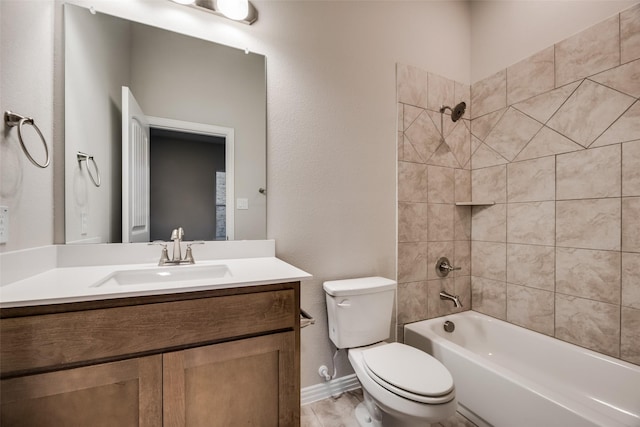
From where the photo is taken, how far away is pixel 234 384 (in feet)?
3.07

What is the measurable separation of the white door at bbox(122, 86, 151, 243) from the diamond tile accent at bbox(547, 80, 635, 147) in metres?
2.30

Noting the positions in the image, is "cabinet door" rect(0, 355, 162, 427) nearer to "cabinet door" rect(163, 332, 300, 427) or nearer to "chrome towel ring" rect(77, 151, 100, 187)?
"cabinet door" rect(163, 332, 300, 427)

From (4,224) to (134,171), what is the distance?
0.50 metres

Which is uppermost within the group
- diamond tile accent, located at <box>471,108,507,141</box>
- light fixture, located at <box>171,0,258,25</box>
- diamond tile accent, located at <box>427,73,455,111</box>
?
light fixture, located at <box>171,0,258,25</box>

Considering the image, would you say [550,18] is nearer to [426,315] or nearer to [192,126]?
[426,315]

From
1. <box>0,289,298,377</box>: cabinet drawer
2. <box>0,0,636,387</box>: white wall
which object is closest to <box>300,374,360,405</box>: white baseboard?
<box>0,0,636,387</box>: white wall

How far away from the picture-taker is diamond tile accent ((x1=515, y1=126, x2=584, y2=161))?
1603mm

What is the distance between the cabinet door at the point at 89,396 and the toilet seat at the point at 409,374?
0.85 metres

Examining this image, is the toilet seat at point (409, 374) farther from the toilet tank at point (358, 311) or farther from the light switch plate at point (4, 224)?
the light switch plate at point (4, 224)

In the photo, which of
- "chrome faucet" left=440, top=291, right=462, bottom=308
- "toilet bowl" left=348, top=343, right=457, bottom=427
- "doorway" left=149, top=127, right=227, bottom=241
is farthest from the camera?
"chrome faucet" left=440, top=291, right=462, bottom=308

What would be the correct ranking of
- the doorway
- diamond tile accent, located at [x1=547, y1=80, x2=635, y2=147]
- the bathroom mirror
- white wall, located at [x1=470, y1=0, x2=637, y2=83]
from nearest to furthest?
1. the bathroom mirror
2. the doorway
3. diamond tile accent, located at [x1=547, y1=80, x2=635, y2=147]
4. white wall, located at [x1=470, y1=0, x2=637, y2=83]

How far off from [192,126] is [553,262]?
7.28 feet

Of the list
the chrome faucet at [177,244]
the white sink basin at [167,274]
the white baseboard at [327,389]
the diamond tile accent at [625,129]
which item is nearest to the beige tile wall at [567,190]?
the diamond tile accent at [625,129]

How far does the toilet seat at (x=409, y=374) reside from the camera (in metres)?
1.07
